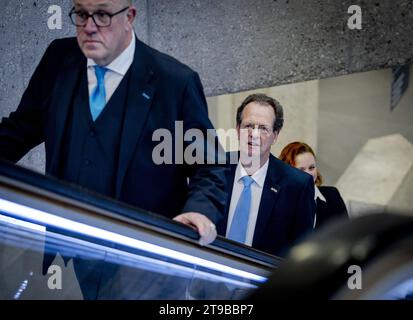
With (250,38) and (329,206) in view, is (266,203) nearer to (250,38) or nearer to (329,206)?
(329,206)

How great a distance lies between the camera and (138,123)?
9.88ft

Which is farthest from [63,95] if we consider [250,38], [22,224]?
[250,38]

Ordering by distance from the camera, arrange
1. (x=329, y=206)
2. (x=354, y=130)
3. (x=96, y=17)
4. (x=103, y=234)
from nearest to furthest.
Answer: (x=103, y=234), (x=96, y=17), (x=329, y=206), (x=354, y=130)

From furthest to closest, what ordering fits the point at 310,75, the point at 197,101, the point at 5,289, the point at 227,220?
the point at 310,75 < the point at 227,220 < the point at 197,101 < the point at 5,289

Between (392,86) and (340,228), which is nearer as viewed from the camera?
(340,228)

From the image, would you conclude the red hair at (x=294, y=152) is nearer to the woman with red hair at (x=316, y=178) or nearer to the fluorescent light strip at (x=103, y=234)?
the woman with red hair at (x=316, y=178)

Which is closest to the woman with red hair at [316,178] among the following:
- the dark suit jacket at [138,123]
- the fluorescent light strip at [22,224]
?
the dark suit jacket at [138,123]

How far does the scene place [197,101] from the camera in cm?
296

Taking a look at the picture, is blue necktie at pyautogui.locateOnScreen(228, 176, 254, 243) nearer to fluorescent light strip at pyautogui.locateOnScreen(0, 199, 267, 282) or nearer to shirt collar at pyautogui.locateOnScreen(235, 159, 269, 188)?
shirt collar at pyautogui.locateOnScreen(235, 159, 269, 188)

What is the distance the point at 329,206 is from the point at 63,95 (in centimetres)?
202

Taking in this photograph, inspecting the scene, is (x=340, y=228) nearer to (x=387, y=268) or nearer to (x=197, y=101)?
(x=387, y=268)

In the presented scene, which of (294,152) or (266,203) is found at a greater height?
(294,152)
